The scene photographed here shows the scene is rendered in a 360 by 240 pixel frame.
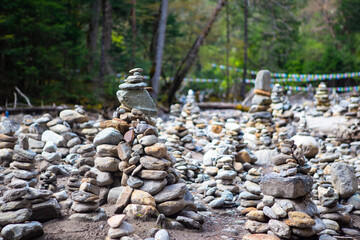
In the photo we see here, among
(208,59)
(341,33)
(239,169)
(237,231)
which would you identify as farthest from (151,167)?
(341,33)

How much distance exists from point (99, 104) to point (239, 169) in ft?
28.8

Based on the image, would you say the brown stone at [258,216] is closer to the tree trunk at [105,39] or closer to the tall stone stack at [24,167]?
the tall stone stack at [24,167]

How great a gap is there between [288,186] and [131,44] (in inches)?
559

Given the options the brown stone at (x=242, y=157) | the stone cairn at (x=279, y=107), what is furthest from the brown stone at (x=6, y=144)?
the stone cairn at (x=279, y=107)

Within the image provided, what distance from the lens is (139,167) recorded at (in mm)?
5492

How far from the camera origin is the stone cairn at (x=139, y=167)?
5.27 metres

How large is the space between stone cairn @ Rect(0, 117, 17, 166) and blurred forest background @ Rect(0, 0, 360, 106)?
6.50 metres

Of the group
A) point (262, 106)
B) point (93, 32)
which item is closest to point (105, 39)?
point (93, 32)

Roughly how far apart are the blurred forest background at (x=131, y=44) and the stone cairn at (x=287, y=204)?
30.8 feet

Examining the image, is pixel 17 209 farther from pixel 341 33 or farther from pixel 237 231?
pixel 341 33

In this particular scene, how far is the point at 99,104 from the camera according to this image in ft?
52.0

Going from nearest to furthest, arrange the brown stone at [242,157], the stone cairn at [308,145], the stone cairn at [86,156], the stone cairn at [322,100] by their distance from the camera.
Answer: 1. the stone cairn at [86,156]
2. the brown stone at [242,157]
3. the stone cairn at [308,145]
4. the stone cairn at [322,100]

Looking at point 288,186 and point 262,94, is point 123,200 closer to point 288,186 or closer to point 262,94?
point 288,186

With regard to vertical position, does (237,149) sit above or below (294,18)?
below
